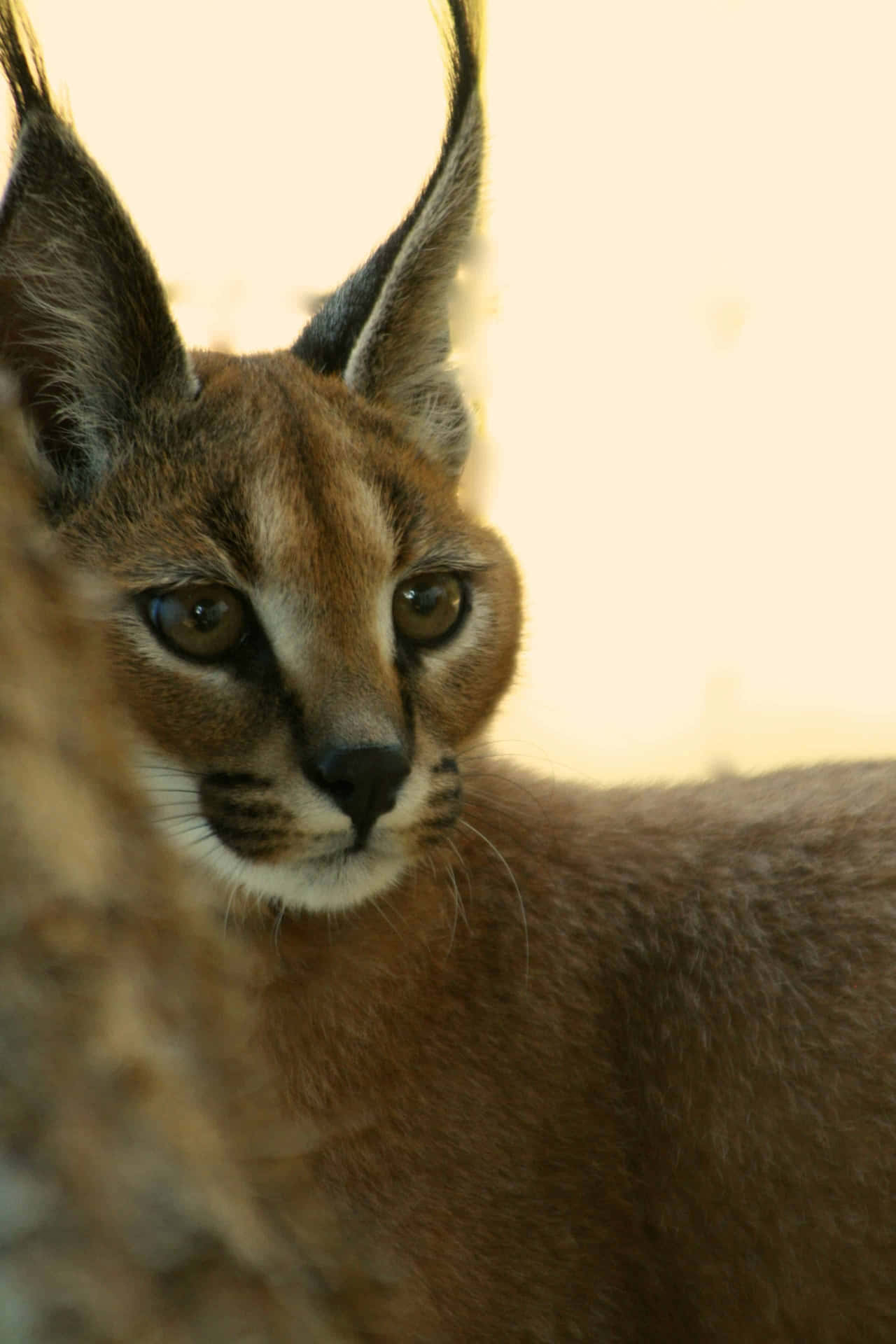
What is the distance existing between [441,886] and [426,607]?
508mm

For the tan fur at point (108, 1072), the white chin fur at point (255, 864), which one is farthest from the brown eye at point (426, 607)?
the tan fur at point (108, 1072)

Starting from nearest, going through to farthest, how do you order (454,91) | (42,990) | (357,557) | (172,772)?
(42,990) → (172,772) → (357,557) → (454,91)

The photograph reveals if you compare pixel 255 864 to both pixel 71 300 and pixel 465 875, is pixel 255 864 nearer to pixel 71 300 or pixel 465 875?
pixel 465 875

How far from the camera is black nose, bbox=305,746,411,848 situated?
2.02m

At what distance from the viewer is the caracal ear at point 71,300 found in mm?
2021

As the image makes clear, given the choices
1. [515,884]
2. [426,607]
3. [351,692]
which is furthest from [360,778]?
[515,884]

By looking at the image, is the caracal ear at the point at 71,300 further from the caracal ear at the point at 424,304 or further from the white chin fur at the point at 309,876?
the white chin fur at the point at 309,876

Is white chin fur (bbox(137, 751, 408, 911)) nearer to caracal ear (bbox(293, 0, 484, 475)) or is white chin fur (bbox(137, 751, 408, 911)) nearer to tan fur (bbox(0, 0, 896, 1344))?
tan fur (bbox(0, 0, 896, 1344))

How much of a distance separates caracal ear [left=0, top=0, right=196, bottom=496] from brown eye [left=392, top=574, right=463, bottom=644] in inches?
20.1

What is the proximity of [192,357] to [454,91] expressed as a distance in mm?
676

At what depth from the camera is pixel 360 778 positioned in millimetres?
2039

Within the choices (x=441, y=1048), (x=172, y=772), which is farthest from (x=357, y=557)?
(x=441, y=1048)

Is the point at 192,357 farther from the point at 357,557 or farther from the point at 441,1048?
the point at 441,1048

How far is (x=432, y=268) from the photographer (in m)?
2.58
